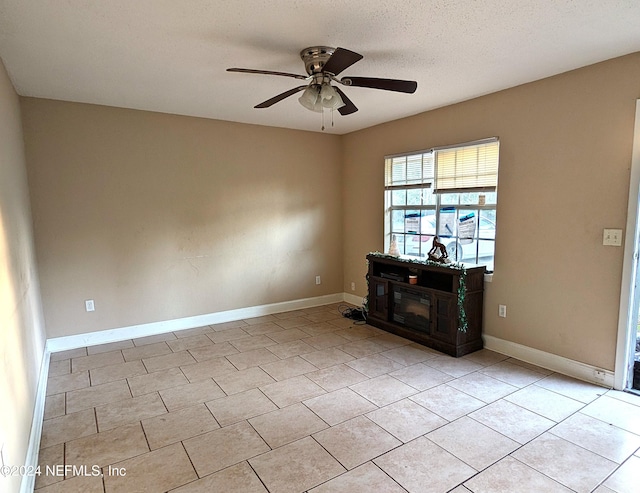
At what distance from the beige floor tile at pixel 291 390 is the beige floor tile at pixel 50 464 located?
4.32ft

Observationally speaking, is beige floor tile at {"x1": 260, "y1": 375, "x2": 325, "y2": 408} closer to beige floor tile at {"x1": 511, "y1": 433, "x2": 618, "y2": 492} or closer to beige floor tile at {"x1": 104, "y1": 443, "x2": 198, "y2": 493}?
beige floor tile at {"x1": 104, "y1": 443, "x2": 198, "y2": 493}

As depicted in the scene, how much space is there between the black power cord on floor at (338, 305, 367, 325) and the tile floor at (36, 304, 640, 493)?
93cm

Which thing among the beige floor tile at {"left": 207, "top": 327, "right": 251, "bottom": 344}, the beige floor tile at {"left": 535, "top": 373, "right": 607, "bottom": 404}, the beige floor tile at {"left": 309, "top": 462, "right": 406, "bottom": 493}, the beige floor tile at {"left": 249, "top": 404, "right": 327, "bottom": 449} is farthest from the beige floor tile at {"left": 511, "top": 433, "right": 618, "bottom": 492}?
the beige floor tile at {"left": 207, "top": 327, "right": 251, "bottom": 344}

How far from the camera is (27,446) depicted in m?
2.00

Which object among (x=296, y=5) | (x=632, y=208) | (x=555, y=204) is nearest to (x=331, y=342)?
(x=555, y=204)

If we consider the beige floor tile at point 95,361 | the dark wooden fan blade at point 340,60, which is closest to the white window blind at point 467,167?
the dark wooden fan blade at point 340,60

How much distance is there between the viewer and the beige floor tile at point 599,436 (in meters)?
2.16

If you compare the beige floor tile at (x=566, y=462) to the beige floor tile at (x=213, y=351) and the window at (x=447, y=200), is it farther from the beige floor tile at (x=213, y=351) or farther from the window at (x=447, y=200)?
the beige floor tile at (x=213, y=351)

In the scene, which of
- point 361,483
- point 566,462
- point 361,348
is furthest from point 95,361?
point 566,462

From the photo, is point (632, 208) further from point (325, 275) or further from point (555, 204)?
point (325, 275)

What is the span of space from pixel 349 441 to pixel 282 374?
1074 mm

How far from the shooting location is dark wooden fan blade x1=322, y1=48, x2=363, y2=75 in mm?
1987

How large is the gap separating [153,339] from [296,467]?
105 inches

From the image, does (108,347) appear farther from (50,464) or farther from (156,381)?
(50,464)
